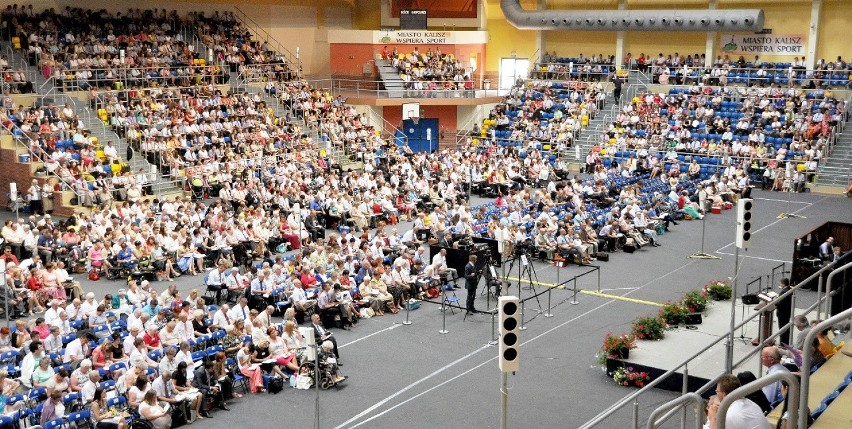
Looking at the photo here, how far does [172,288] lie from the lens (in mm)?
19812

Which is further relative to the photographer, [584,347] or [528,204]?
[528,204]

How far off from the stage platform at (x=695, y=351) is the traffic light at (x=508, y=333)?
19.3 ft

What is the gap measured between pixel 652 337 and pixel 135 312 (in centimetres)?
1005

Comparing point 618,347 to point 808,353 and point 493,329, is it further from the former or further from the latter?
point 808,353

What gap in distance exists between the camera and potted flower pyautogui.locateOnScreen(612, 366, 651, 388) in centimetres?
1734

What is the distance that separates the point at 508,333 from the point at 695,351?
7.66 metres

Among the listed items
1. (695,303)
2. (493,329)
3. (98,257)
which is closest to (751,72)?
(695,303)

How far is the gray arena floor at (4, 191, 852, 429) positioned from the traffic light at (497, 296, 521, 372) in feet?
14.3

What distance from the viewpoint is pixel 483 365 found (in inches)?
738

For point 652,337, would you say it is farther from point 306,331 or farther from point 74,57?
point 74,57

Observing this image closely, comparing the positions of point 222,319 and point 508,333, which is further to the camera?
point 222,319

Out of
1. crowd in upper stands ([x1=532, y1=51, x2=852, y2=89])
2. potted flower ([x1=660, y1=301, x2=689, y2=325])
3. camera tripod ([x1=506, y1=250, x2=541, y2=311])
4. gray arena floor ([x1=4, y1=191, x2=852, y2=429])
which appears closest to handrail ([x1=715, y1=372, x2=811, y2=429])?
gray arena floor ([x1=4, y1=191, x2=852, y2=429])

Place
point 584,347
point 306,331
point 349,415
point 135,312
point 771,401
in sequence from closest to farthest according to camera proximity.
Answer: point 771,401, point 306,331, point 349,415, point 135,312, point 584,347

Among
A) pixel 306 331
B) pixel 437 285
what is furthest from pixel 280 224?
pixel 306 331
